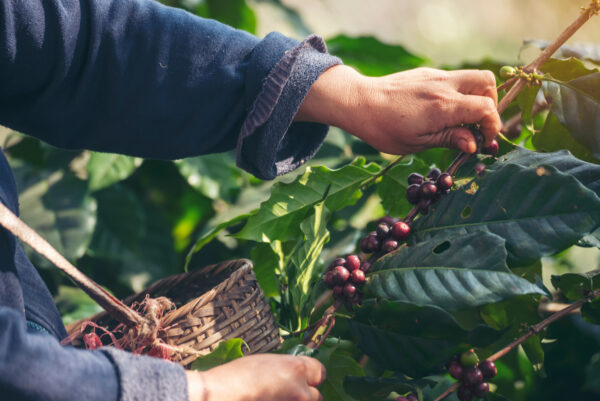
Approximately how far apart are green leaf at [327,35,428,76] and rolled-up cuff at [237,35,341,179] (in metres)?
0.60

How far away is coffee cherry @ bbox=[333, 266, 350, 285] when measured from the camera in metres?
0.63

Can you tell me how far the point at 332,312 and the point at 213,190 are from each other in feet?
2.05

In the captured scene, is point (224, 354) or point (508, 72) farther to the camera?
point (508, 72)

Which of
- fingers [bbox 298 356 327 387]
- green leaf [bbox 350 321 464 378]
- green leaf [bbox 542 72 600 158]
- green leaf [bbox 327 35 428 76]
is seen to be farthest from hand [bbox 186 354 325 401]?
green leaf [bbox 327 35 428 76]

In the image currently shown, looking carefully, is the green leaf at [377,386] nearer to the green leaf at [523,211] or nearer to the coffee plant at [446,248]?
the coffee plant at [446,248]

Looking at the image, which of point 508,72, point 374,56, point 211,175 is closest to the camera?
point 508,72

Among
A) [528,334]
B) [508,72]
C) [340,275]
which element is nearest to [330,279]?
[340,275]

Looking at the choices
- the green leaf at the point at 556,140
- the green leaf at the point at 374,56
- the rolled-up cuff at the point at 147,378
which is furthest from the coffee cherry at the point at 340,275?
the green leaf at the point at 374,56

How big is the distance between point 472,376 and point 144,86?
50 centimetres

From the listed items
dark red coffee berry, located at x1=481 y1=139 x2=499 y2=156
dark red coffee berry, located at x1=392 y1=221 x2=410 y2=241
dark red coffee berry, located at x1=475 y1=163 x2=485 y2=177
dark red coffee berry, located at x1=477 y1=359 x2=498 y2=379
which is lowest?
dark red coffee berry, located at x1=477 y1=359 x2=498 y2=379

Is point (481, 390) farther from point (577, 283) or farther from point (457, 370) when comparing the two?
point (577, 283)

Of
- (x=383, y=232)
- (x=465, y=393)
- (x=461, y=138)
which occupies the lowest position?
(x=465, y=393)

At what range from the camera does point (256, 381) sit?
1.67 ft

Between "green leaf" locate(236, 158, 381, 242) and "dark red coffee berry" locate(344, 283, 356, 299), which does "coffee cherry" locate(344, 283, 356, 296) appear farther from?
"green leaf" locate(236, 158, 381, 242)
